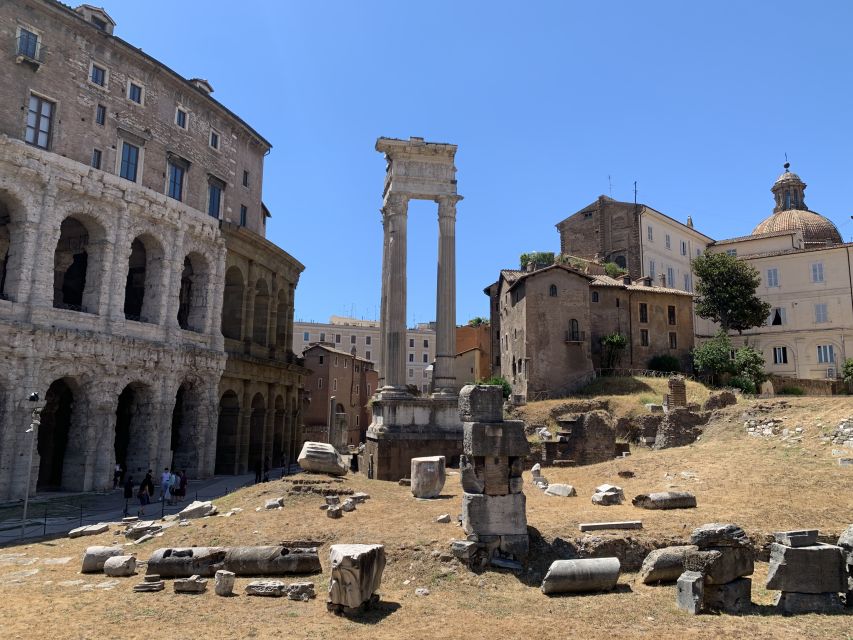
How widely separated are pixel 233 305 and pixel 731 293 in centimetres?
3754

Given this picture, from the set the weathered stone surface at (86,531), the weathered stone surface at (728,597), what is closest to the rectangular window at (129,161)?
the weathered stone surface at (86,531)

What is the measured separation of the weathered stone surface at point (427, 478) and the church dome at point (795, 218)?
54.1 metres

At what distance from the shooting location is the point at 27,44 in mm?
24688

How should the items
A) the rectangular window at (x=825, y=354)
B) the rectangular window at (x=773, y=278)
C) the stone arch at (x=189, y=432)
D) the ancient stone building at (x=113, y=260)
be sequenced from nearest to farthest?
the ancient stone building at (x=113, y=260), the stone arch at (x=189, y=432), the rectangular window at (x=825, y=354), the rectangular window at (x=773, y=278)

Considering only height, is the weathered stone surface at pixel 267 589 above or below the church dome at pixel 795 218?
below

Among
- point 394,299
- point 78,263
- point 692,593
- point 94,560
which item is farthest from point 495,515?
point 78,263

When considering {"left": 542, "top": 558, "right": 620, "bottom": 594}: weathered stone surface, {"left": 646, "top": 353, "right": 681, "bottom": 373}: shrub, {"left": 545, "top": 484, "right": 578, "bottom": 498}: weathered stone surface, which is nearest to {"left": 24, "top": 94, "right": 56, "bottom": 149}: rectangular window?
{"left": 545, "top": 484, "right": 578, "bottom": 498}: weathered stone surface

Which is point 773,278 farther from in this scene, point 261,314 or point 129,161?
point 129,161

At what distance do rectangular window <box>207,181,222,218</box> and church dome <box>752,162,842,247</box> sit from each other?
51.9 meters

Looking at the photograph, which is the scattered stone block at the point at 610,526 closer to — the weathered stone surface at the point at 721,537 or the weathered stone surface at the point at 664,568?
the weathered stone surface at the point at 664,568

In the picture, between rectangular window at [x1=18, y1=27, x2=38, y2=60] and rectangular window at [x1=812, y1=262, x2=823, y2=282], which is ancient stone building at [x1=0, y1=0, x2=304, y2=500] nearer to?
rectangular window at [x1=18, y1=27, x2=38, y2=60]

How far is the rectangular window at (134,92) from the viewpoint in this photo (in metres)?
28.9

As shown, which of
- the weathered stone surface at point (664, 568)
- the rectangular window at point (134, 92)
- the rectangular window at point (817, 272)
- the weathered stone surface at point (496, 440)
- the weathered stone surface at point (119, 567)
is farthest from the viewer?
the rectangular window at point (817, 272)

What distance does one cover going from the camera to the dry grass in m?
9.23
